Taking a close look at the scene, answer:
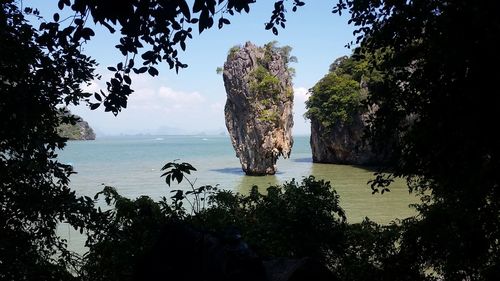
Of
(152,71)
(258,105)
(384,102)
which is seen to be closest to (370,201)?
(258,105)

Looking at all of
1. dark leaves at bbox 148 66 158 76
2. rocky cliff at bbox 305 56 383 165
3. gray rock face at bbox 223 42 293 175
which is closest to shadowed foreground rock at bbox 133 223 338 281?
dark leaves at bbox 148 66 158 76

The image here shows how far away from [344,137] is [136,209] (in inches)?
1561

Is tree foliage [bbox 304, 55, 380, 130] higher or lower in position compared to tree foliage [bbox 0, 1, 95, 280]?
higher

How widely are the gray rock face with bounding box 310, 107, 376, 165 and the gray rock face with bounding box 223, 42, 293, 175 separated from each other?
753 centimetres

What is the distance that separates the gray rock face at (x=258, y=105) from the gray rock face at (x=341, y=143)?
24.7 ft

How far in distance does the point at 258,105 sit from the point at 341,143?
12.7 m

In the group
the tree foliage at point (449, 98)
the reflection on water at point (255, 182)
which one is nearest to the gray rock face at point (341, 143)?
the reflection on water at point (255, 182)

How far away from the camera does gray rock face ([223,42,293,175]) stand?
37.3 metres

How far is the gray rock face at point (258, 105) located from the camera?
37281 mm

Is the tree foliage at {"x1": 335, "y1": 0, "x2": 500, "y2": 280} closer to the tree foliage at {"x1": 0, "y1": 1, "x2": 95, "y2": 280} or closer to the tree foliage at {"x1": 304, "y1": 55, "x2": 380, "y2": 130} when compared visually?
the tree foliage at {"x1": 0, "y1": 1, "x2": 95, "y2": 280}

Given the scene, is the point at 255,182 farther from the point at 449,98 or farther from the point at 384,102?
the point at 449,98

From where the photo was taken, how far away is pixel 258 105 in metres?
37.5

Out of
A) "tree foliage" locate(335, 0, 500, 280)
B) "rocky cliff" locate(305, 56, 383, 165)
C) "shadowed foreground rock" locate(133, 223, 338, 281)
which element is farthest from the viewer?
"rocky cliff" locate(305, 56, 383, 165)

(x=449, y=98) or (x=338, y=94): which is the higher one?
(x=338, y=94)
